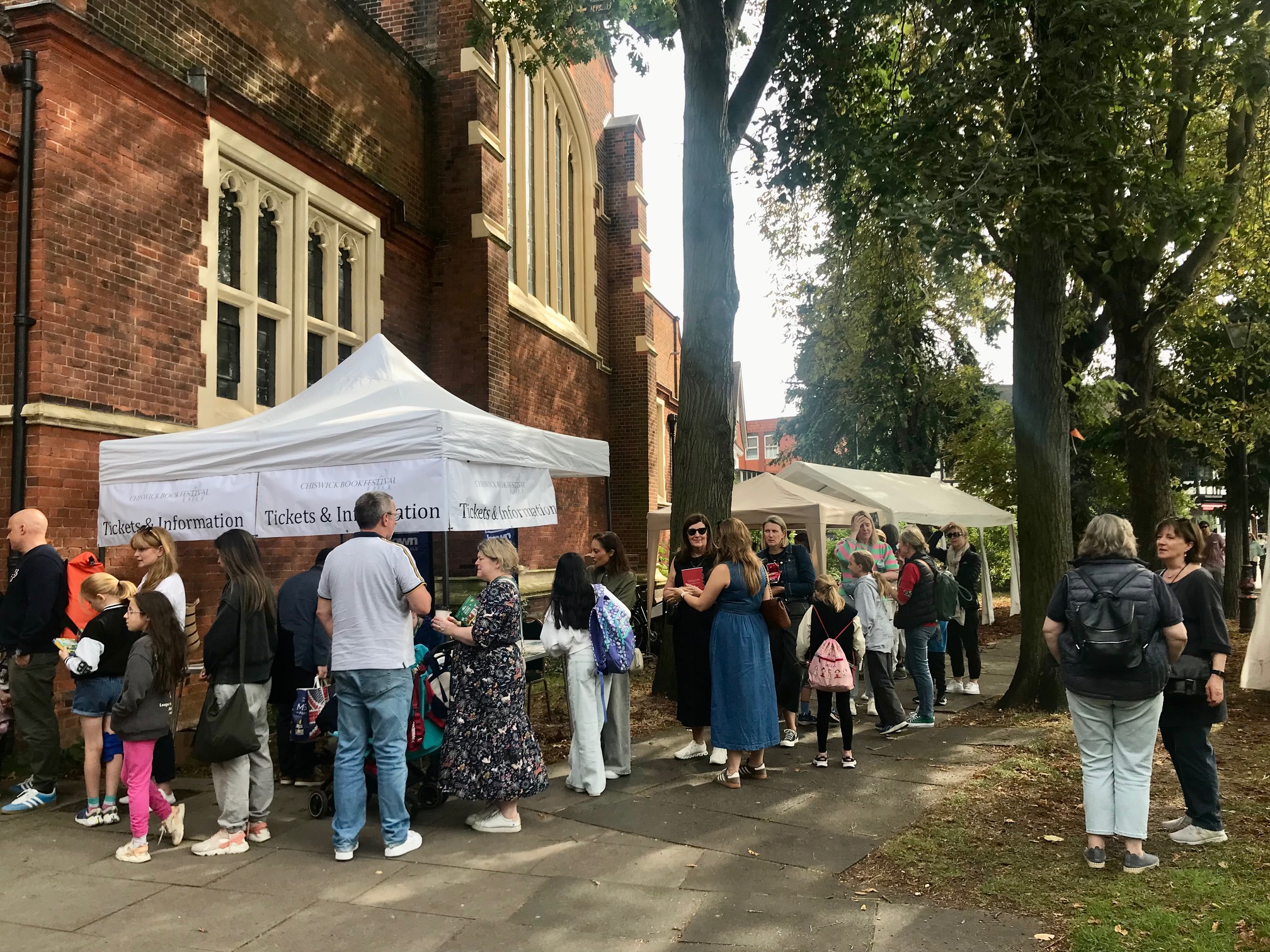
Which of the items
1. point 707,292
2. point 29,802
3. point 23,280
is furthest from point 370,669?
point 707,292

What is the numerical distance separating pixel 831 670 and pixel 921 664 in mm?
1828

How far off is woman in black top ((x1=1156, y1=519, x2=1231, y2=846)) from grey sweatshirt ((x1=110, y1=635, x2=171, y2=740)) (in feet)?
16.5

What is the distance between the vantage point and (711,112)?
9797 mm

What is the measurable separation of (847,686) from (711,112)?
5924mm

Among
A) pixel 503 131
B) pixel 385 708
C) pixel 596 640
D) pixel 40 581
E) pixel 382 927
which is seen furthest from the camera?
pixel 503 131

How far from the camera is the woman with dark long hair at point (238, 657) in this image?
4.91 m

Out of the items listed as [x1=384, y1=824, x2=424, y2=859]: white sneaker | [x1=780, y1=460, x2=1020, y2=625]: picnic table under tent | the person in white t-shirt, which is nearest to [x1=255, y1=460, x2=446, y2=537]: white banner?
the person in white t-shirt

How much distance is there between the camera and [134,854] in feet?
16.0

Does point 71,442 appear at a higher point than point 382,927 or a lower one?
higher

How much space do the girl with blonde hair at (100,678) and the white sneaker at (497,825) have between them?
6.63 feet

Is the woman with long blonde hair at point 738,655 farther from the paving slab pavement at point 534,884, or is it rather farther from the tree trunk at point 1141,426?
the tree trunk at point 1141,426

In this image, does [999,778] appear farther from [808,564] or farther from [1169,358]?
[1169,358]

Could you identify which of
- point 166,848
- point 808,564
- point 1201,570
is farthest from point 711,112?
point 166,848

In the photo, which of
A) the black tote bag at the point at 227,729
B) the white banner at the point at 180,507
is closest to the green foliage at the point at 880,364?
the white banner at the point at 180,507
